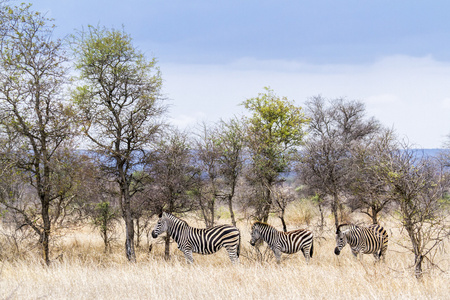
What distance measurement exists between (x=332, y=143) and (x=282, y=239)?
259 inches

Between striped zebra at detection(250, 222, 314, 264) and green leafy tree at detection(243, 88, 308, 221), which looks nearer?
striped zebra at detection(250, 222, 314, 264)

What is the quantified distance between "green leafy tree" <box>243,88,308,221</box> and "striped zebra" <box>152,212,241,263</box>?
4.45 metres

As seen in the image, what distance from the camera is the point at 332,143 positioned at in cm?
1878

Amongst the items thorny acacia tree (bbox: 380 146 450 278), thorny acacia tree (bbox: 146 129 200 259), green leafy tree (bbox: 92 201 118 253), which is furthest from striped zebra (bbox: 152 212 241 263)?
green leafy tree (bbox: 92 201 118 253)

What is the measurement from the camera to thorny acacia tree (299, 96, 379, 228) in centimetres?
1852

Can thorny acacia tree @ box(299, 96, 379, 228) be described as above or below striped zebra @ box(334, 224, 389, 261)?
above

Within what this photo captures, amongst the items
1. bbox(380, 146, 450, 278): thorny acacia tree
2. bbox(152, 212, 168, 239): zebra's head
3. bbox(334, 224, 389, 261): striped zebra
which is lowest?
bbox(334, 224, 389, 261): striped zebra

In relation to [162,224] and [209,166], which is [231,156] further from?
[162,224]

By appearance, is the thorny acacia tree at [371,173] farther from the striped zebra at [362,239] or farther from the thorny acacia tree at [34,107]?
the thorny acacia tree at [34,107]

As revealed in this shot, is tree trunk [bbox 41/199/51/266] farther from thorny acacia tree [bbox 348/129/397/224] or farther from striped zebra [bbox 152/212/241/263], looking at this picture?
thorny acacia tree [bbox 348/129/397/224]

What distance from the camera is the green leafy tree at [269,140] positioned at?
Answer: 1867 centimetres

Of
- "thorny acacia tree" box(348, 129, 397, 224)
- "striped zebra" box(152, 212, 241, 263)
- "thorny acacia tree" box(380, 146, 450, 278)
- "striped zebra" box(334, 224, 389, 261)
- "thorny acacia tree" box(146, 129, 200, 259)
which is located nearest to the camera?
"thorny acacia tree" box(380, 146, 450, 278)

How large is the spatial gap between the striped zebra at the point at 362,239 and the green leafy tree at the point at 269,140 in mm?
5166

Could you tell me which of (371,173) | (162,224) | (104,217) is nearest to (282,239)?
(371,173)
